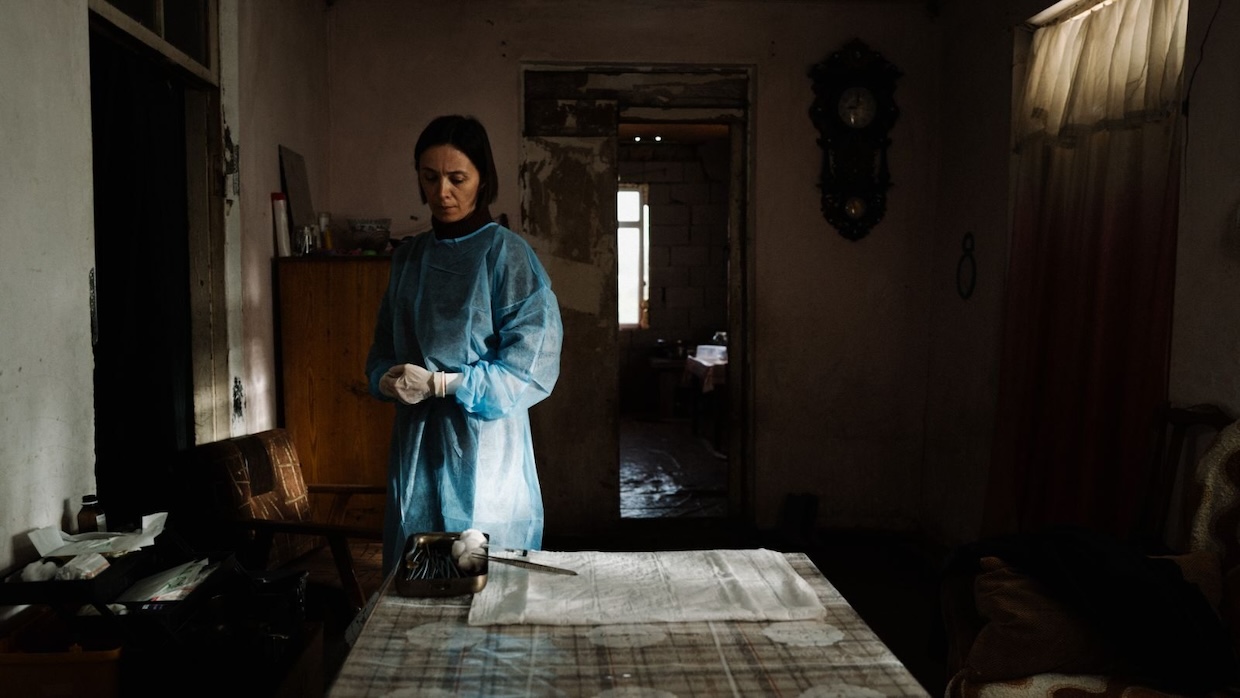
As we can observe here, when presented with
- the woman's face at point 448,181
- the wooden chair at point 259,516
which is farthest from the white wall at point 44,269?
the woman's face at point 448,181

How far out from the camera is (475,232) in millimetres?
2150

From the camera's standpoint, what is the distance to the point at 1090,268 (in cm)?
306

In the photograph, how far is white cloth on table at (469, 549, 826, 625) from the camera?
1.30 m

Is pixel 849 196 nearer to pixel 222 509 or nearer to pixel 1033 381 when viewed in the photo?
pixel 1033 381

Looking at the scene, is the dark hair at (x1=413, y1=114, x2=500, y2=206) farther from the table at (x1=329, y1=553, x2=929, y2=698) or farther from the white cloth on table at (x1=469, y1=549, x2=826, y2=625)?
the table at (x1=329, y1=553, x2=929, y2=698)

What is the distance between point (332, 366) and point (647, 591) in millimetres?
2341

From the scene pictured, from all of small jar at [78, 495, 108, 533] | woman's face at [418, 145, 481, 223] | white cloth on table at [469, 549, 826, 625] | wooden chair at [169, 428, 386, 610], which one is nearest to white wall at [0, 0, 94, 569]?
small jar at [78, 495, 108, 533]

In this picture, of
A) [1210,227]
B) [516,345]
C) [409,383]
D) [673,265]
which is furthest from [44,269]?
[673,265]

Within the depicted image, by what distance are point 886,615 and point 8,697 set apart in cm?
287

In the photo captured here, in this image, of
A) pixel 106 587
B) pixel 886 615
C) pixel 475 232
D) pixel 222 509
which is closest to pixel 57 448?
pixel 106 587

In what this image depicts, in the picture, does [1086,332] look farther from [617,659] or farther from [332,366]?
[332,366]

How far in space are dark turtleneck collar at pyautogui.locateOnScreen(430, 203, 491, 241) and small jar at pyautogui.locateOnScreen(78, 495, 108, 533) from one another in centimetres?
100

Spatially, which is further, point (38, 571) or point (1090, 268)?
point (1090, 268)

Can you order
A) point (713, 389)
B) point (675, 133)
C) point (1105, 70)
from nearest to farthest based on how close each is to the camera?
1. point (1105, 70)
2. point (713, 389)
3. point (675, 133)
